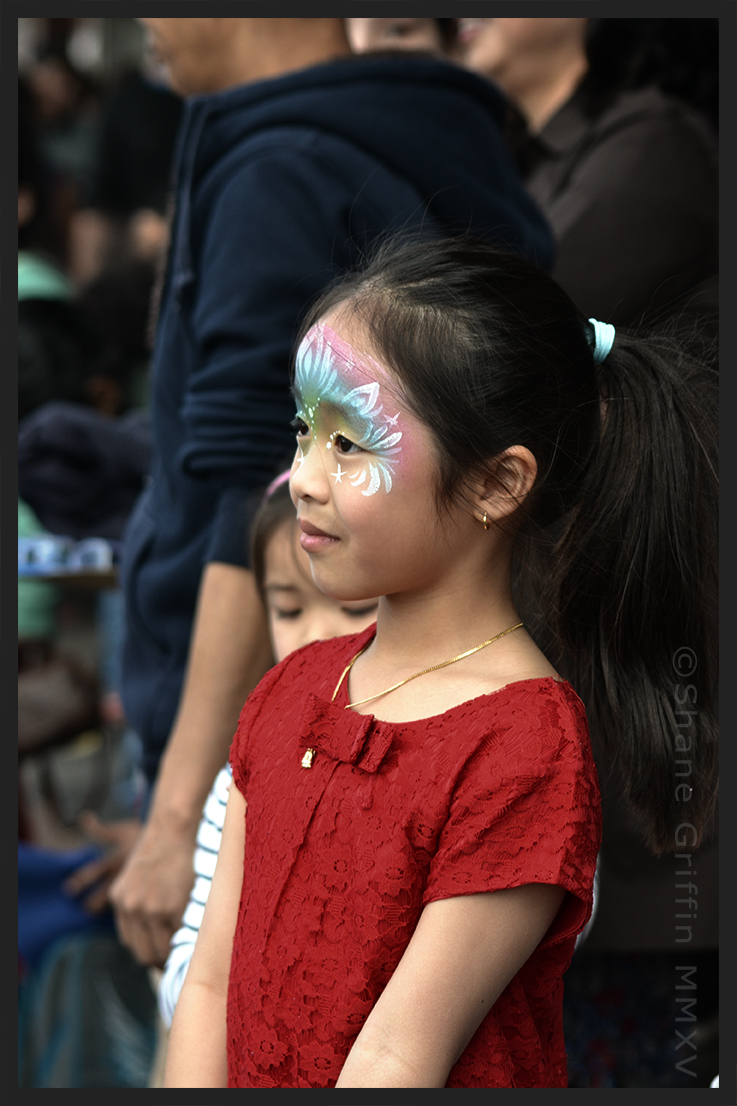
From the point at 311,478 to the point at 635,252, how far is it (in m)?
1.17

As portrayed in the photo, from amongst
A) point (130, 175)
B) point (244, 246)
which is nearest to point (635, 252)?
point (244, 246)

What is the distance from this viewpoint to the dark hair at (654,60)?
2150 mm

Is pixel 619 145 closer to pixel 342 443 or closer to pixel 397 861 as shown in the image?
pixel 342 443

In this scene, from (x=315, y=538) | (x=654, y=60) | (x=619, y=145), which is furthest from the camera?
(x=654, y=60)

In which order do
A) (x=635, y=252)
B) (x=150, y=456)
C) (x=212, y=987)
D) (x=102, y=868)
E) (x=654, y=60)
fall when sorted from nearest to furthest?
(x=212, y=987)
(x=635, y=252)
(x=654, y=60)
(x=102, y=868)
(x=150, y=456)

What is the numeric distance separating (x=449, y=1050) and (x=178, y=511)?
100cm

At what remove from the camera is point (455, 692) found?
910 millimetres

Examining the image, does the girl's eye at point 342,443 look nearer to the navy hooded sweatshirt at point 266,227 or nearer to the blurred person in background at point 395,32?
the navy hooded sweatshirt at point 266,227

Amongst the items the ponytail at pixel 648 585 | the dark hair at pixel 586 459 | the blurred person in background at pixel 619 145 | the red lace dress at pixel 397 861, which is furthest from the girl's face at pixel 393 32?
the red lace dress at pixel 397 861

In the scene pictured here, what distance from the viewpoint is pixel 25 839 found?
3088 millimetres

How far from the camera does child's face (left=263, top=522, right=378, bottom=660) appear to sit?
4.62ft

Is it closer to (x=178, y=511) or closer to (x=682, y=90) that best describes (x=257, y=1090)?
(x=178, y=511)

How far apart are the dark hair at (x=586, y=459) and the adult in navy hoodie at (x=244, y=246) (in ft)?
1.34

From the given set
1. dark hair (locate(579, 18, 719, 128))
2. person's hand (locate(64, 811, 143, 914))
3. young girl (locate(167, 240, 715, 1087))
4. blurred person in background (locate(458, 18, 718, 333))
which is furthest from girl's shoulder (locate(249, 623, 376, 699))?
dark hair (locate(579, 18, 719, 128))
